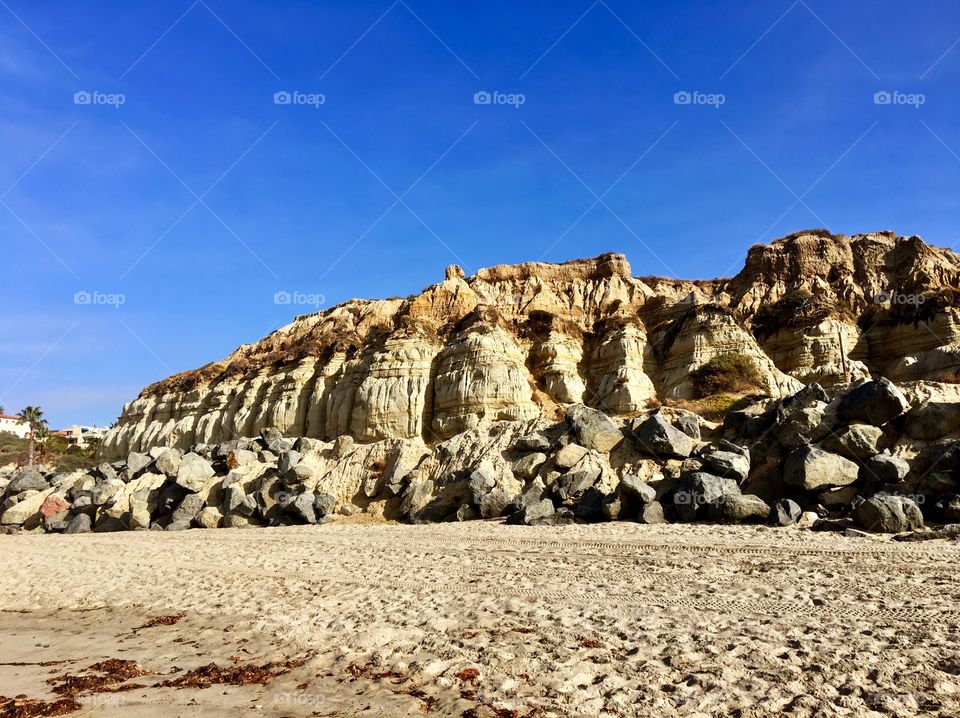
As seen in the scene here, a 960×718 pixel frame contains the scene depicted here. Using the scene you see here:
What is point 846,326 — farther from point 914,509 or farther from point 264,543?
point 264,543

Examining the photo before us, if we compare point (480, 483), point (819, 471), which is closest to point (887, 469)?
point (819, 471)

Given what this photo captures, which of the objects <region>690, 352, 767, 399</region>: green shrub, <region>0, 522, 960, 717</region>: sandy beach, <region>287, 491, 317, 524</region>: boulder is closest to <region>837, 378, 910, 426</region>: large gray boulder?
<region>0, 522, 960, 717</region>: sandy beach

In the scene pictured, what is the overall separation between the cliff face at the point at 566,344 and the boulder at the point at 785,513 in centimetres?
1933

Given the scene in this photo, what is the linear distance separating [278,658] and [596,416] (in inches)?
564

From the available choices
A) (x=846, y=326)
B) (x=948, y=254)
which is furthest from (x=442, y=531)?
(x=948, y=254)

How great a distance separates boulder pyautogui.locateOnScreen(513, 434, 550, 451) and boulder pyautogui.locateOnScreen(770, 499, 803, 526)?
7.95m

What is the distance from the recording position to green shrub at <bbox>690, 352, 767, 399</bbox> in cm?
3244

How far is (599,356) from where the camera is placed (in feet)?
130

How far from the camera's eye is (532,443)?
65.6 feet

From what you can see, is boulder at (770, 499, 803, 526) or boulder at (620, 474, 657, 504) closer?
boulder at (770, 499, 803, 526)

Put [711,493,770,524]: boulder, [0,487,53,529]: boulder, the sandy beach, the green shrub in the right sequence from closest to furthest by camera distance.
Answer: the sandy beach, [711,493,770,524]: boulder, [0,487,53,529]: boulder, the green shrub

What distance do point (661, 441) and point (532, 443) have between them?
157 inches

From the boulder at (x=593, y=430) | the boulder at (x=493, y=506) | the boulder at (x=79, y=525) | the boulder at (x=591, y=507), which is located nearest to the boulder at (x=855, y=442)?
the boulder at (x=591, y=507)

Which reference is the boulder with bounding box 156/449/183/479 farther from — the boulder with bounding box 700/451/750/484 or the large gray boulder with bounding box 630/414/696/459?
the boulder with bounding box 700/451/750/484
